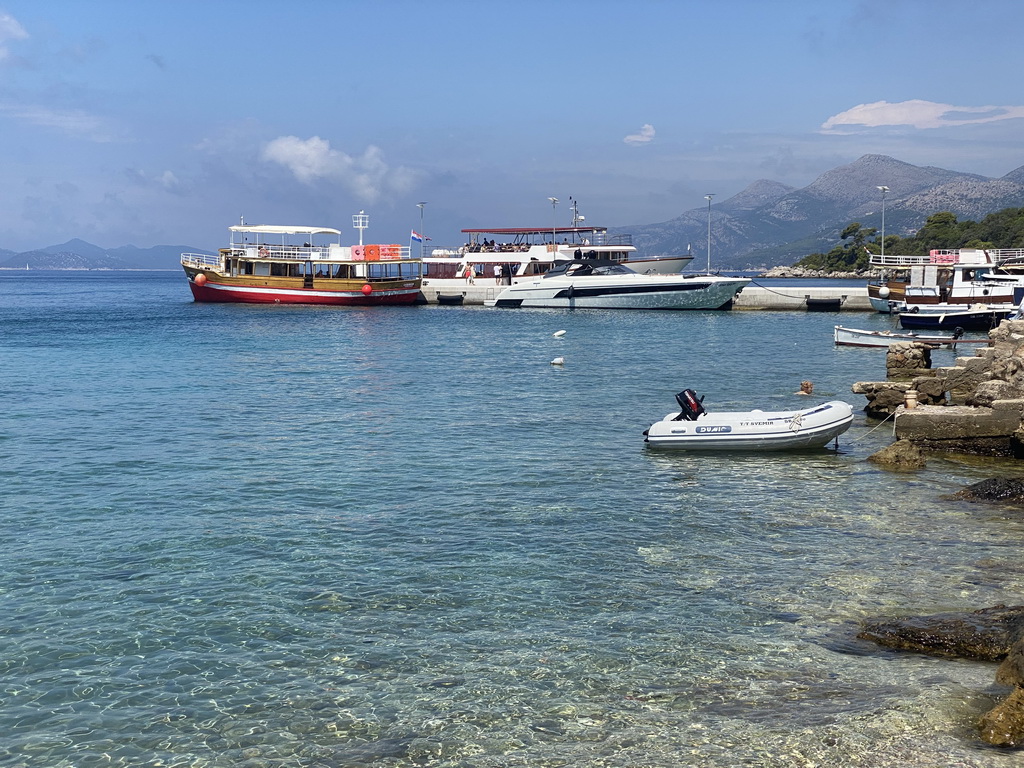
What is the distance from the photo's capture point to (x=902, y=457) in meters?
17.1

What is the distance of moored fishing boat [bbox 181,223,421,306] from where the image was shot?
6925cm

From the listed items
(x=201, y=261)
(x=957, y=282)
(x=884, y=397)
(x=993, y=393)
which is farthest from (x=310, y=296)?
(x=993, y=393)

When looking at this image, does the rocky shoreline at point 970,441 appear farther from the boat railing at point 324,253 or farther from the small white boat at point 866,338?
the boat railing at point 324,253

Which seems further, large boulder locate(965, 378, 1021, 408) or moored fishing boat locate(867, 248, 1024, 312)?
moored fishing boat locate(867, 248, 1024, 312)

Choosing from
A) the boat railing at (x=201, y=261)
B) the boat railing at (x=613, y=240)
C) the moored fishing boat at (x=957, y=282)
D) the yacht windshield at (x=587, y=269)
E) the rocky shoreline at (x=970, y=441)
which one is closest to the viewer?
the rocky shoreline at (x=970, y=441)

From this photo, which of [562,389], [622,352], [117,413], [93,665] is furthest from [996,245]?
[93,665]

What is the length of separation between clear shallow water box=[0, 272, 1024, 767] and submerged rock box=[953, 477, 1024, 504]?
0.51 metres

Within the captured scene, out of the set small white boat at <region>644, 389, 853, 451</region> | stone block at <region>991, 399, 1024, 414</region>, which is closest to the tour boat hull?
small white boat at <region>644, 389, 853, 451</region>

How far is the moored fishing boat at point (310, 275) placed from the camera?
6925cm

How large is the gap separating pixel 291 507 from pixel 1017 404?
43.9ft

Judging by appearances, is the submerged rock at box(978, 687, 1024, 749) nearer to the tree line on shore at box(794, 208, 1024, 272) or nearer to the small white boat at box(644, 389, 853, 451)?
the small white boat at box(644, 389, 853, 451)

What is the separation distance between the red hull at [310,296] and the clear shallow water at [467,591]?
45664 mm

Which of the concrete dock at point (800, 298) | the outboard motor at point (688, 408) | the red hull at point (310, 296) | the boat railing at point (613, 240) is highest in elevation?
the boat railing at point (613, 240)

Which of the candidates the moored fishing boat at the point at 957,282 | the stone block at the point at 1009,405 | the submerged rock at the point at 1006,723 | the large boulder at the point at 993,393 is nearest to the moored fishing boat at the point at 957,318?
the moored fishing boat at the point at 957,282
